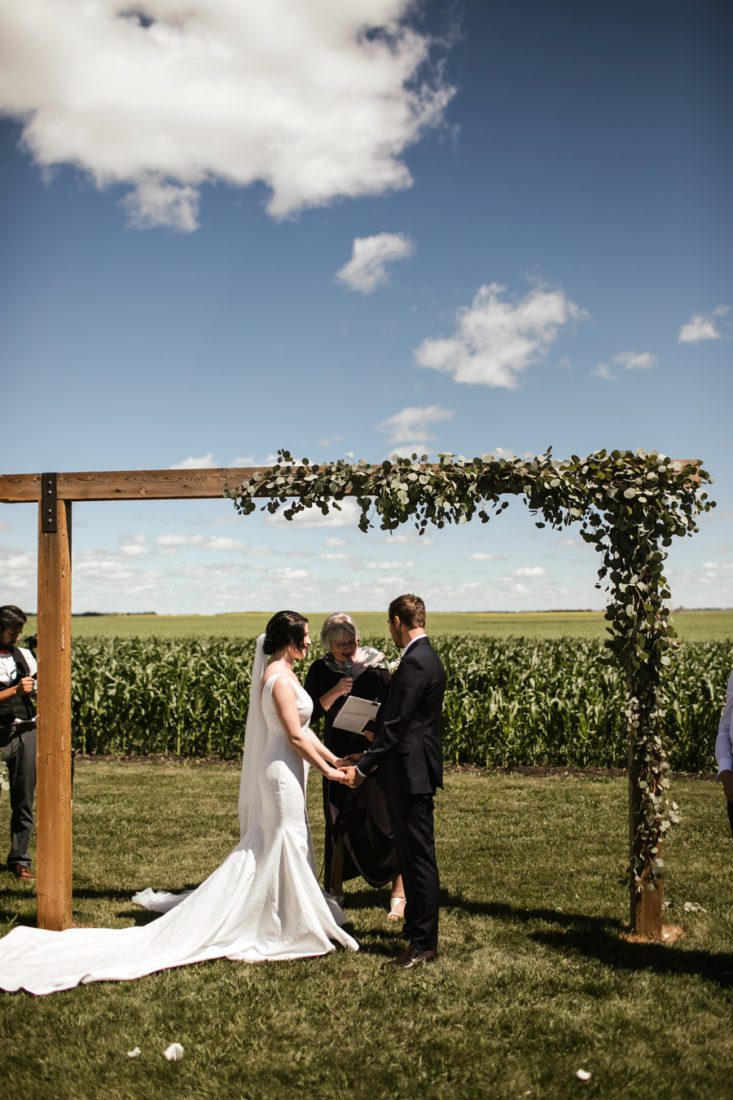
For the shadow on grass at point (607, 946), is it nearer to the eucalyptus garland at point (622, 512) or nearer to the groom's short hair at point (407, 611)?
the eucalyptus garland at point (622, 512)

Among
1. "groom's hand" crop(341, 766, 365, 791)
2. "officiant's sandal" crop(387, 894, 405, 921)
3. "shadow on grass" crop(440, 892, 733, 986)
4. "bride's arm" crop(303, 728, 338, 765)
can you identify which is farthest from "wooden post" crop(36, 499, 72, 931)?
"shadow on grass" crop(440, 892, 733, 986)

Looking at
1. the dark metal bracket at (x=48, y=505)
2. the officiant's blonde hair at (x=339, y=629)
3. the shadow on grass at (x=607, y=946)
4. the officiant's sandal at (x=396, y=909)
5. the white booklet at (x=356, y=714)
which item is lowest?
the shadow on grass at (x=607, y=946)

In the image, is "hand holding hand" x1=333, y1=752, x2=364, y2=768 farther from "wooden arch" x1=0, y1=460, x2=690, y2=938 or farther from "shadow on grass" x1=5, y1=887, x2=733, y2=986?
"wooden arch" x1=0, y1=460, x2=690, y2=938

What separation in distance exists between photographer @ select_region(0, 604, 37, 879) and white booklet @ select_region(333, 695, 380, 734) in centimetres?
289

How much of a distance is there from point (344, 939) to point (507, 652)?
421 inches

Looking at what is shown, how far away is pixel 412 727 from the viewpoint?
604cm

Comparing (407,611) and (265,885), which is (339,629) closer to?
(407,611)

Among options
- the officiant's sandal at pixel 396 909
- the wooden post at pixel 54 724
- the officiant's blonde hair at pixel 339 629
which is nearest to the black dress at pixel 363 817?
the officiant's sandal at pixel 396 909

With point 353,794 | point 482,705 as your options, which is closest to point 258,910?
point 353,794

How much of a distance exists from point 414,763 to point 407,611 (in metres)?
1.00

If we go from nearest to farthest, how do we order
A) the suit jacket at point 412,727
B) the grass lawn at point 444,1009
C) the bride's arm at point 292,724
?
the grass lawn at point 444,1009 < the suit jacket at point 412,727 < the bride's arm at point 292,724

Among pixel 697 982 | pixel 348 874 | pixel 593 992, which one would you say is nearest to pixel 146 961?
pixel 348 874

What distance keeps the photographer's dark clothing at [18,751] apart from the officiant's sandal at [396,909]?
11.5 ft

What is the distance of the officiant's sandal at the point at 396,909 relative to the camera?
7.07 meters
